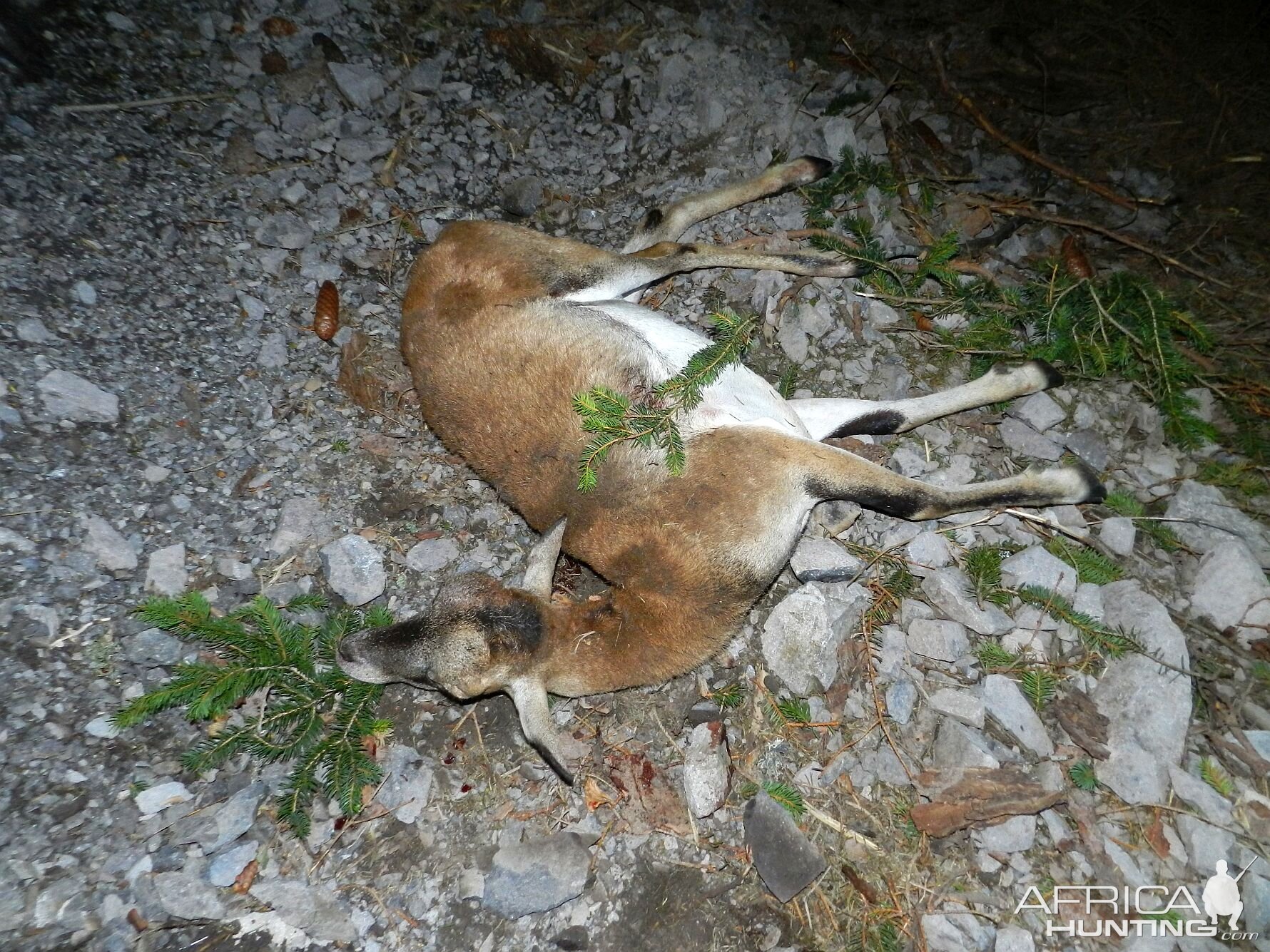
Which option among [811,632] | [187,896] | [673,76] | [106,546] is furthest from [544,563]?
[673,76]

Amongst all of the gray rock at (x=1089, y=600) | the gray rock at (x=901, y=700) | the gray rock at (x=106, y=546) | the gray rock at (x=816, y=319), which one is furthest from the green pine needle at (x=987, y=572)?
the gray rock at (x=106, y=546)

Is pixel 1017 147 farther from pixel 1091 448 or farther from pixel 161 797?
pixel 161 797

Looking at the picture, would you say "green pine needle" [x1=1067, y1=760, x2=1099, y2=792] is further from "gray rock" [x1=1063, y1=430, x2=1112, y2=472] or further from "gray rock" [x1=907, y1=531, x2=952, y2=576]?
"gray rock" [x1=1063, y1=430, x2=1112, y2=472]

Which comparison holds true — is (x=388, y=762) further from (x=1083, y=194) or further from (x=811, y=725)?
(x=1083, y=194)

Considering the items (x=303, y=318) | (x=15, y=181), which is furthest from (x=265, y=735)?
(x=15, y=181)

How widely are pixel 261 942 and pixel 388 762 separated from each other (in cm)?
100

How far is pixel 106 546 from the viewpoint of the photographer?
430 centimetres

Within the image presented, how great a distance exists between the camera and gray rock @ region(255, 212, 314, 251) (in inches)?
221

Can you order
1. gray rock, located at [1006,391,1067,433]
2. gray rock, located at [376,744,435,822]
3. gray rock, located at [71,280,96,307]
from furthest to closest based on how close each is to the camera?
gray rock, located at [1006,391,1067,433], gray rock, located at [71,280,96,307], gray rock, located at [376,744,435,822]

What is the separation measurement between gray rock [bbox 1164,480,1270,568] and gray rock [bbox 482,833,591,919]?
4189mm

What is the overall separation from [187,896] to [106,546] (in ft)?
6.56

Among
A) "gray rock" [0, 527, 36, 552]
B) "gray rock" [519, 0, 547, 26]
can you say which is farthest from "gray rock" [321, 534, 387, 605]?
"gray rock" [519, 0, 547, 26]

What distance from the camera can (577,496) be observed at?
428 cm

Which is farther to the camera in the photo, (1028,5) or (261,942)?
(1028,5)
